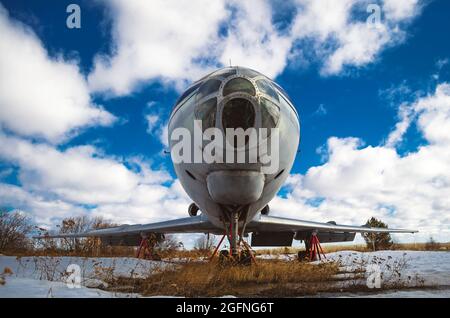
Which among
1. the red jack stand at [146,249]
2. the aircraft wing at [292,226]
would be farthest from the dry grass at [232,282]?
the red jack stand at [146,249]

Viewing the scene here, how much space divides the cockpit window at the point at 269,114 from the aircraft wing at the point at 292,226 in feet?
22.2

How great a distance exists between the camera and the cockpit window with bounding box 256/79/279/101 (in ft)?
15.7

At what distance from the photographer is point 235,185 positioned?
17.7 ft

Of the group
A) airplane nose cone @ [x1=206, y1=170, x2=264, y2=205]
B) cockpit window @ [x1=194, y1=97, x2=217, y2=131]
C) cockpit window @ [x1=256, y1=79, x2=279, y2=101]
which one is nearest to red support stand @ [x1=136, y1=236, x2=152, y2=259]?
airplane nose cone @ [x1=206, y1=170, x2=264, y2=205]

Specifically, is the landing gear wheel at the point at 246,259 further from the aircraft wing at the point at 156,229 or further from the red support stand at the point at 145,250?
the red support stand at the point at 145,250

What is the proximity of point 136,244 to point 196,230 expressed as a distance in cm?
488

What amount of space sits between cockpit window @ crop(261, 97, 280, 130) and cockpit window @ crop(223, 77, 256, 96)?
240mm

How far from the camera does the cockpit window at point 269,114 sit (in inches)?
182

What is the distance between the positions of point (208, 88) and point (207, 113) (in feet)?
1.45

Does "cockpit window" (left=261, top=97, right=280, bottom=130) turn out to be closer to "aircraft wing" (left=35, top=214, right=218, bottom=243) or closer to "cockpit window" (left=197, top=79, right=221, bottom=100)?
"cockpit window" (left=197, top=79, right=221, bottom=100)

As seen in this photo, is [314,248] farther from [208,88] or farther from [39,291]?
[39,291]
